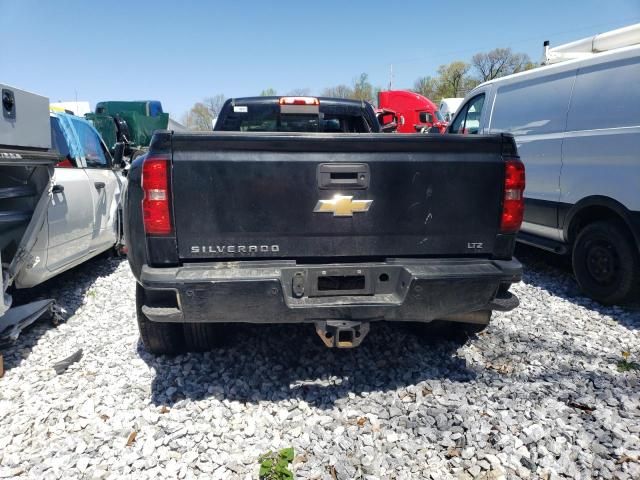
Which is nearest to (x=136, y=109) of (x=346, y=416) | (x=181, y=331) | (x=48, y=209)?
(x=48, y=209)

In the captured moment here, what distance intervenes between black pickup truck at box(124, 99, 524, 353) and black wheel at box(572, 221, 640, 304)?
235 cm

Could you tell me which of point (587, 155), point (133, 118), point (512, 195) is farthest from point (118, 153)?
point (133, 118)

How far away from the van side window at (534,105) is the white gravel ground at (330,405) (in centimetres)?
240

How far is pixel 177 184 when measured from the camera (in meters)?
2.31

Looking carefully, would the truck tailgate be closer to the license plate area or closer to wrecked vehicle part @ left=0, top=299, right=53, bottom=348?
the license plate area

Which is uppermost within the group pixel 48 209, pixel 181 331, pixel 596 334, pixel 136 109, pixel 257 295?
pixel 136 109

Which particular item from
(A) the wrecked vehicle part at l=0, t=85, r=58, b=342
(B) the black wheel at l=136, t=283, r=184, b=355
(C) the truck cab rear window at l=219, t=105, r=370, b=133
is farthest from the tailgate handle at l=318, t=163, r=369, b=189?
(A) the wrecked vehicle part at l=0, t=85, r=58, b=342

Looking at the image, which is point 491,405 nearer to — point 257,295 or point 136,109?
point 257,295

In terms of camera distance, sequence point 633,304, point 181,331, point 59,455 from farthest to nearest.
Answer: point 633,304 < point 181,331 < point 59,455

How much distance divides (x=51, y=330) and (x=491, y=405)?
12.0ft

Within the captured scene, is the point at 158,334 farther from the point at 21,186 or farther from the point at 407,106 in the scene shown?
the point at 407,106

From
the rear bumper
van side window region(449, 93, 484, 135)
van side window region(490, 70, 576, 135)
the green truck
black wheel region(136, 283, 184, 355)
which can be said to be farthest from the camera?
the green truck

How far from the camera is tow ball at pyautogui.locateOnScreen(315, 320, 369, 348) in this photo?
2412 mm

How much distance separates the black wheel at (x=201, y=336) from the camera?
3.03 meters
